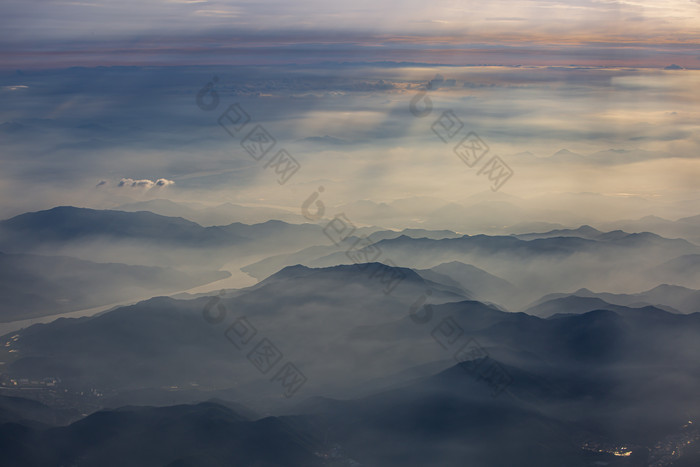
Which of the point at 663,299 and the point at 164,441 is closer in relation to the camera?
the point at 164,441

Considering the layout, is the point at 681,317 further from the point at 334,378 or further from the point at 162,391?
the point at 162,391

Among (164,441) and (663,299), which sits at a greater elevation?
(663,299)

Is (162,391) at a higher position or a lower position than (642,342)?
lower

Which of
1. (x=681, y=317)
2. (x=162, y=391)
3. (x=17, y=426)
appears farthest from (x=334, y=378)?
(x=681, y=317)

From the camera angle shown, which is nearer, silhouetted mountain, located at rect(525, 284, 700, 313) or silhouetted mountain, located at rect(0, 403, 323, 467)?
silhouetted mountain, located at rect(0, 403, 323, 467)

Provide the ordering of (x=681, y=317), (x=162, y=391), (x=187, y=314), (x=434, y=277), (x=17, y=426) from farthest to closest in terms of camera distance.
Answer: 1. (x=434, y=277)
2. (x=187, y=314)
3. (x=681, y=317)
4. (x=162, y=391)
5. (x=17, y=426)

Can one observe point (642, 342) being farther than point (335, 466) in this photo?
Yes

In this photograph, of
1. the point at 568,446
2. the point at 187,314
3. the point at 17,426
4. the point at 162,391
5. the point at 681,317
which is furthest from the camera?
the point at 187,314

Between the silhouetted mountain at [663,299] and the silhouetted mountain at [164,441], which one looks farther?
the silhouetted mountain at [663,299]

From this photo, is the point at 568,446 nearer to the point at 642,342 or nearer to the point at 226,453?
the point at 642,342
